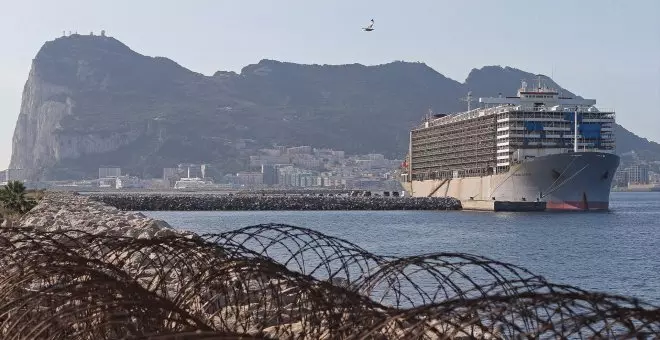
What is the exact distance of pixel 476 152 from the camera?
108m

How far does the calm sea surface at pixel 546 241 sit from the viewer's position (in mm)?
36844

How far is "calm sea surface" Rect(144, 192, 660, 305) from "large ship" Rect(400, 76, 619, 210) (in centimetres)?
378

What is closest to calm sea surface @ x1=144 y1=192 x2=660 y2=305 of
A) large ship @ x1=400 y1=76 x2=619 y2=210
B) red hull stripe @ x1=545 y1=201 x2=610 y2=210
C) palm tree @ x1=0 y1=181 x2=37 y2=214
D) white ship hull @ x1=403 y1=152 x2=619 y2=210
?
red hull stripe @ x1=545 y1=201 x2=610 y2=210

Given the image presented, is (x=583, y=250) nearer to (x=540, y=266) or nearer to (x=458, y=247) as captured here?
(x=458, y=247)

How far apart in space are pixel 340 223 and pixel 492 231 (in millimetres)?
13072

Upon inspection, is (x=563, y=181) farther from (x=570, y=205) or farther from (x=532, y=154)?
(x=532, y=154)

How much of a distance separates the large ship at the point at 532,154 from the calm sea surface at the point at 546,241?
378cm

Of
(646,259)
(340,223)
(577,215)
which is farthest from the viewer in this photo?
(577,215)

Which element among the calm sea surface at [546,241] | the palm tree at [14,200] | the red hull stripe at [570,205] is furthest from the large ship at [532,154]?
the palm tree at [14,200]

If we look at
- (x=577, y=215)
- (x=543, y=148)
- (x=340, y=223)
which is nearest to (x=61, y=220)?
(x=340, y=223)

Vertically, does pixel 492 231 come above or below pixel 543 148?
below

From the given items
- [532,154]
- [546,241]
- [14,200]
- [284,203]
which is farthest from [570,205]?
[14,200]

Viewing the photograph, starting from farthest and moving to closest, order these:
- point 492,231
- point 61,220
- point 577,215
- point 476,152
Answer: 1. point 476,152
2. point 577,215
3. point 492,231
4. point 61,220

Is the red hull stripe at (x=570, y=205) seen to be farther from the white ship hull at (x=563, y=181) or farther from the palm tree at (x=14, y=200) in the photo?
the palm tree at (x=14, y=200)
